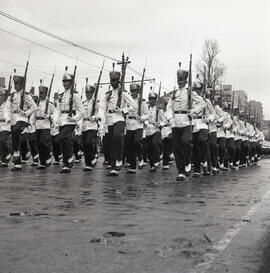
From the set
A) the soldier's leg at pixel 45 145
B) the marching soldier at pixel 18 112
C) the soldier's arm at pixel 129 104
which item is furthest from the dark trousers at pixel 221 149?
the marching soldier at pixel 18 112

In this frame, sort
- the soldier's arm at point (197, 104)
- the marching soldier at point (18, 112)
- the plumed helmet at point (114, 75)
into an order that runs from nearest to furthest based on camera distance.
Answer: the soldier's arm at point (197, 104) → the plumed helmet at point (114, 75) → the marching soldier at point (18, 112)

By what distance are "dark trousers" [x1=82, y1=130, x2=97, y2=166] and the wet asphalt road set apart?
5.29 m

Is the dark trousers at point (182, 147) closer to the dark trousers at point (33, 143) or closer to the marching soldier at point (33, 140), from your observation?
the marching soldier at point (33, 140)

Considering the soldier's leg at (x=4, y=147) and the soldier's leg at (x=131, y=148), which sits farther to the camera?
the soldier's leg at (x=4, y=147)

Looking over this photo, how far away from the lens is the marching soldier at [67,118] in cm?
1262

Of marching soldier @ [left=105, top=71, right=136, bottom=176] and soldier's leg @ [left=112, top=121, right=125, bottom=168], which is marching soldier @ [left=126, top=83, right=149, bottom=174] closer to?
marching soldier @ [left=105, top=71, right=136, bottom=176]

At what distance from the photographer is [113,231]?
4.75 metres

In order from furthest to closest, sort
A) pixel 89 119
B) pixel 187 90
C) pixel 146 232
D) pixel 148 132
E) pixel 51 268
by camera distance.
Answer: pixel 148 132
pixel 89 119
pixel 187 90
pixel 146 232
pixel 51 268

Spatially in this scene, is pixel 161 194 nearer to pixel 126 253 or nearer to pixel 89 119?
pixel 126 253

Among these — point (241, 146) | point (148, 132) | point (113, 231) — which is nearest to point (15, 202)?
point (113, 231)

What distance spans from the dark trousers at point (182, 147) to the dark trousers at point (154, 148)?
10.00 ft

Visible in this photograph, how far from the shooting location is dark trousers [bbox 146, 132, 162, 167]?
1505 centimetres

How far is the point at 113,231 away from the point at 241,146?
1657 cm

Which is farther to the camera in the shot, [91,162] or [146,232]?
[91,162]
